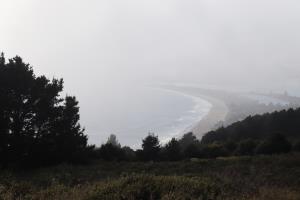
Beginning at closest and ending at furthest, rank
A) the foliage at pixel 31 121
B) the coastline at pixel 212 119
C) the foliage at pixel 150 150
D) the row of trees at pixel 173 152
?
the foliage at pixel 31 121 → the row of trees at pixel 173 152 → the foliage at pixel 150 150 → the coastline at pixel 212 119

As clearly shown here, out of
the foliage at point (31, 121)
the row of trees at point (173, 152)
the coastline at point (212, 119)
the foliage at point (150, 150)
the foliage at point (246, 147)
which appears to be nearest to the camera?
the foliage at point (31, 121)

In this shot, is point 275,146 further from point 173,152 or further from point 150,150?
point 150,150

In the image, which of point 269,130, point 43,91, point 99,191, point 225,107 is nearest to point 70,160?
point 43,91

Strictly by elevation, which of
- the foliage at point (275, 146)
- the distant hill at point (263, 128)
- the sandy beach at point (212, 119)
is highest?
the sandy beach at point (212, 119)

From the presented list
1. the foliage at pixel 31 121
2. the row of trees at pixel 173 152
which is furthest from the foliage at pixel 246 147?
the foliage at pixel 31 121

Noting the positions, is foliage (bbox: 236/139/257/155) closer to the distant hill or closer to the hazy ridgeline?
the hazy ridgeline

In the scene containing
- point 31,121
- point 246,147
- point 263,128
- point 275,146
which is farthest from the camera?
point 263,128

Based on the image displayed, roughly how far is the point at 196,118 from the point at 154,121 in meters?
15.7

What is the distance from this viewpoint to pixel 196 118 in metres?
136

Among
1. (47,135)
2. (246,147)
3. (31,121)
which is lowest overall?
(246,147)

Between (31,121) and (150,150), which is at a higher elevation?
(31,121)

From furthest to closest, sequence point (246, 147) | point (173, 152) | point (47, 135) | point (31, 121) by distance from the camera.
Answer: point (246, 147) → point (173, 152) → point (47, 135) → point (31, 121)

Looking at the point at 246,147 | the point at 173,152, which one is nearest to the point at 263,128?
the point at 246,147

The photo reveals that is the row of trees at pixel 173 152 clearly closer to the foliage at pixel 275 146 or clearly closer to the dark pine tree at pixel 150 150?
the dark pine tree at pixel 150 150
